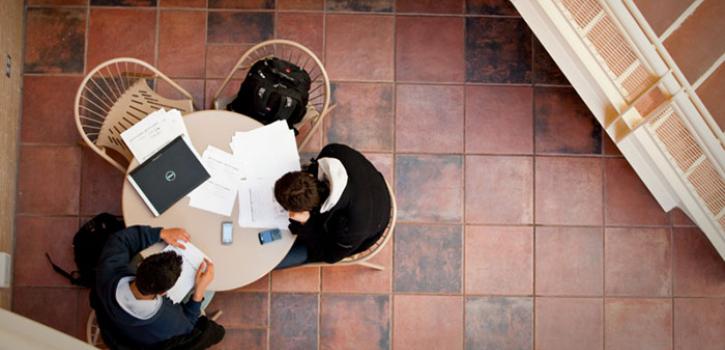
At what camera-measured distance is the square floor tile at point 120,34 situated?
366cm

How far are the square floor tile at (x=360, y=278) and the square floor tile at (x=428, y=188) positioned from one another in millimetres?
277

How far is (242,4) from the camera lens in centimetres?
371

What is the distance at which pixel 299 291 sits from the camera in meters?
3.58

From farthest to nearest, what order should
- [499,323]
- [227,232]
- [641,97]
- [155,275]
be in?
1. [499,323]
2. [641,97]
3. [227,232]
4. [155,275]

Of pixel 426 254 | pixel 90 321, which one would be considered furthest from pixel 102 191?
pixel 426 254

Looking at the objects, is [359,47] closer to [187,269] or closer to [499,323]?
[187,269]

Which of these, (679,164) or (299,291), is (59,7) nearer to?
(299,291)

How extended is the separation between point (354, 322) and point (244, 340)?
25.4 inches

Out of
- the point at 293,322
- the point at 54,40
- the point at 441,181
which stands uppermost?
the point at 54,40

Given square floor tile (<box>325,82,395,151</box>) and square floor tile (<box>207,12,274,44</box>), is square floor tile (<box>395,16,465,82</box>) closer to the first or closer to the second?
square floor tile (<box>325,82,395,151</box>)

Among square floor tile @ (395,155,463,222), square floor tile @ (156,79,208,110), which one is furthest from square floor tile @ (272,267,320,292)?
square floor tile @ (156,79,208,110)

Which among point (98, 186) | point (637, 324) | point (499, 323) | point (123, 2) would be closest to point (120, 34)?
point (123, 2)

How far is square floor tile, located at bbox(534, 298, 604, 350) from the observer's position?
144 inches

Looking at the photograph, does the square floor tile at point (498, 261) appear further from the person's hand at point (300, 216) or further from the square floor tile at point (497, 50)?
the person's hand at point (300, 216)
